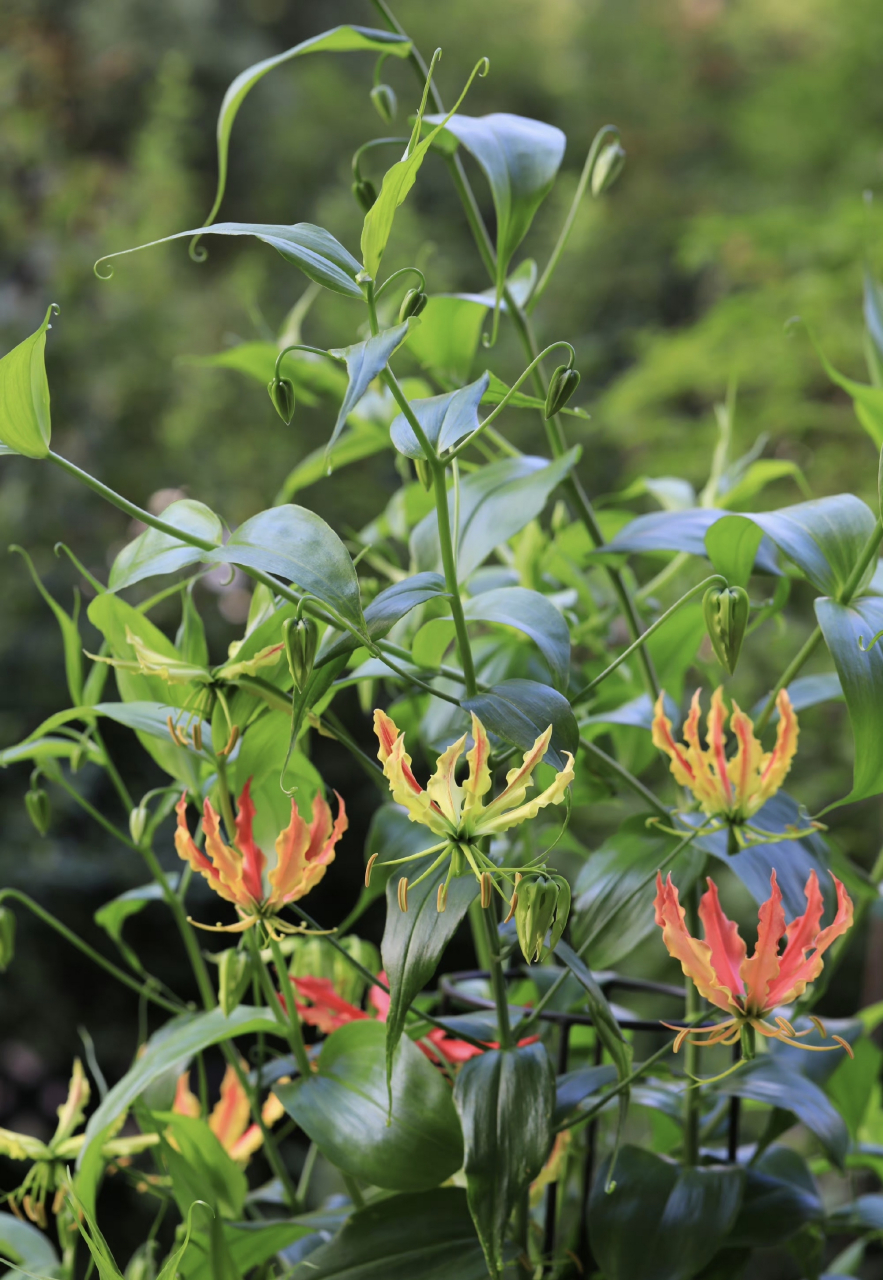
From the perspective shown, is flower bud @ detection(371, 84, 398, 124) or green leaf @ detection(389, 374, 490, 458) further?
flower bud @ detection(371, 84, 398, 124)

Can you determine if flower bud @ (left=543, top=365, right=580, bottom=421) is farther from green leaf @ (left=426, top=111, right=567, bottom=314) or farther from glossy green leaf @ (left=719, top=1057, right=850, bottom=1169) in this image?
glossy green leaf @ (left=719, top=1057, right=850, bottom=1169)

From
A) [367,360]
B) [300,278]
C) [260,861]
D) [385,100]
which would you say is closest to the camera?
[367,360]

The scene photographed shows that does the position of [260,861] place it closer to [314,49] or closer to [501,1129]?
[501,1129]

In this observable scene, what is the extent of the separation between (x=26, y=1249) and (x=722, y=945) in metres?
0.40

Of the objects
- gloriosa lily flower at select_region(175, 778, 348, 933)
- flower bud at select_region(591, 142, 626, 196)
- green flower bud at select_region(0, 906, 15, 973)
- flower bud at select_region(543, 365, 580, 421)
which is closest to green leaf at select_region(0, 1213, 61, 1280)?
green flower bud at select_region(0, 906, 15, 973)

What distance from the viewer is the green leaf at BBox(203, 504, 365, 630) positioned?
334mm

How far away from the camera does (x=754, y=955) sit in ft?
1.26

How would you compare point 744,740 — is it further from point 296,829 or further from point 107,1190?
point 107,1190

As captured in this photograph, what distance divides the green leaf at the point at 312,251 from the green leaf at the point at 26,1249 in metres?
0.47

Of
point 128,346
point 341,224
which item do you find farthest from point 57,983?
point 341,224

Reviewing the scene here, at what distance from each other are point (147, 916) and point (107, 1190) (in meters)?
0.45

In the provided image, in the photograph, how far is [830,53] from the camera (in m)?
2.77

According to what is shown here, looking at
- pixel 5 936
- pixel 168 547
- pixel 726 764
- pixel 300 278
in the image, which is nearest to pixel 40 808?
pixel 5 936

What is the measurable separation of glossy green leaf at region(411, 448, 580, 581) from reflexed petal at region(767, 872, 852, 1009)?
0.18 meters
